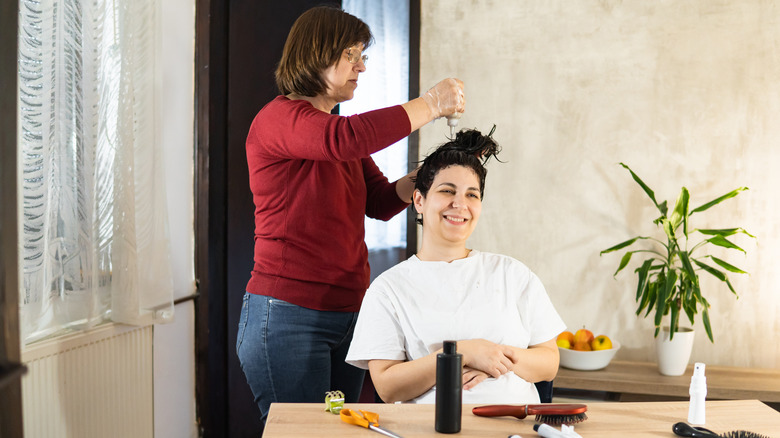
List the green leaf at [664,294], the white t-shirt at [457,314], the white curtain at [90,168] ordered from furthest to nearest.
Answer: the green leaf at [664,294] < the white curtain at [90,168] < the white t-shirt at [457,314]

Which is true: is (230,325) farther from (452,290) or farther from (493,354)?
(493,354)

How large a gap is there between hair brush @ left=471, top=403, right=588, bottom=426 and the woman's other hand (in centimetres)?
18

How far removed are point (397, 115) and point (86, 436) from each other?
4.23ft

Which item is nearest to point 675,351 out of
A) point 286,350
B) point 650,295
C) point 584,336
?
point 650,295

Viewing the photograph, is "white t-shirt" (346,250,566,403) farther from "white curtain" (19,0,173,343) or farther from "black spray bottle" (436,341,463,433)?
"white curtain" (19,0,173,343)

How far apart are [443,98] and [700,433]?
0.96 metres

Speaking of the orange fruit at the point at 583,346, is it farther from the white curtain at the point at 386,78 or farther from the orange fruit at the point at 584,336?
the white curtain at the point at 386,78

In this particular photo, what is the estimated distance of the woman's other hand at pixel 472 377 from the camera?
1380 millimetres

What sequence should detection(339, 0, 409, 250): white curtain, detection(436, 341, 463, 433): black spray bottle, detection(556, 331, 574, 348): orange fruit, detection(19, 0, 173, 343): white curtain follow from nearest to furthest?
detection(436, 341, 463, 433): black spray bottle, detection(19, 0, 173, 343): white curtain, detection(556, 331, 574, 348): orange fruit, detection(339, 0, 409, 250): white curtain

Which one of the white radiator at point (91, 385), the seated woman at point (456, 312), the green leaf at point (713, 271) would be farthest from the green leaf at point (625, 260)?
the white radiator at point (91, 385)

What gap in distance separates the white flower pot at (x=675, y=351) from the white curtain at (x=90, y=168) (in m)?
1.93

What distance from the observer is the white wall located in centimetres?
229

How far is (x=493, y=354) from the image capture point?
1371mm

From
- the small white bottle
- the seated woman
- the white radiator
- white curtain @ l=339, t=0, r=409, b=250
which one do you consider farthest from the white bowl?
the white radiator
